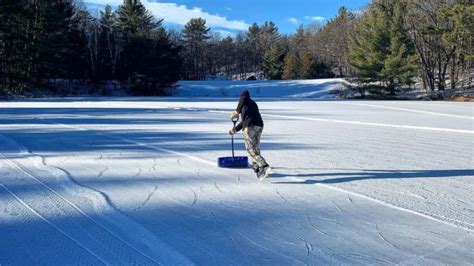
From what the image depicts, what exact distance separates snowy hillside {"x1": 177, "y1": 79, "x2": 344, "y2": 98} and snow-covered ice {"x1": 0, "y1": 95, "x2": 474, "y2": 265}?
44.8m

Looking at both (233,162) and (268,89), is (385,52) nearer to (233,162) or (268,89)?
(268,89)

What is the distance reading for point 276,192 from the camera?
6914 millimetres

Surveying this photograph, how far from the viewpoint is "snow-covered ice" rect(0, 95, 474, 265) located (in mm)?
4539

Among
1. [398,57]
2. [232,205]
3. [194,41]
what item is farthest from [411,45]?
[232,205]

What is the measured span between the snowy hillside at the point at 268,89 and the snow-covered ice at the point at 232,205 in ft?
147

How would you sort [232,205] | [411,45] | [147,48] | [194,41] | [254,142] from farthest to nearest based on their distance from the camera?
[194,41]
[147,48]
[411,45]
[254,142]
[232,205]

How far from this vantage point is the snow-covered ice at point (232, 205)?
4.54 meters

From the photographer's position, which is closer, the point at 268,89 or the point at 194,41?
the point at 268,89

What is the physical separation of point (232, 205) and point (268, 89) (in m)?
54.0

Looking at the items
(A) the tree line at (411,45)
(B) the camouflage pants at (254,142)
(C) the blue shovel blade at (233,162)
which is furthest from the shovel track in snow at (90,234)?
(A) the tree line at (411,45)

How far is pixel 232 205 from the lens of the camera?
6180 mm

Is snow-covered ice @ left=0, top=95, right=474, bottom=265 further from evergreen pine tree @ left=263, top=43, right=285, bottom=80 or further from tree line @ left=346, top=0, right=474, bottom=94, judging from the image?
evergreen pine tree @ left=263, top=43, right=285, bottom=80

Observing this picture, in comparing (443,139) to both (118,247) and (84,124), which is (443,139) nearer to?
(118,247)

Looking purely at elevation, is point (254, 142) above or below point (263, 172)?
above
